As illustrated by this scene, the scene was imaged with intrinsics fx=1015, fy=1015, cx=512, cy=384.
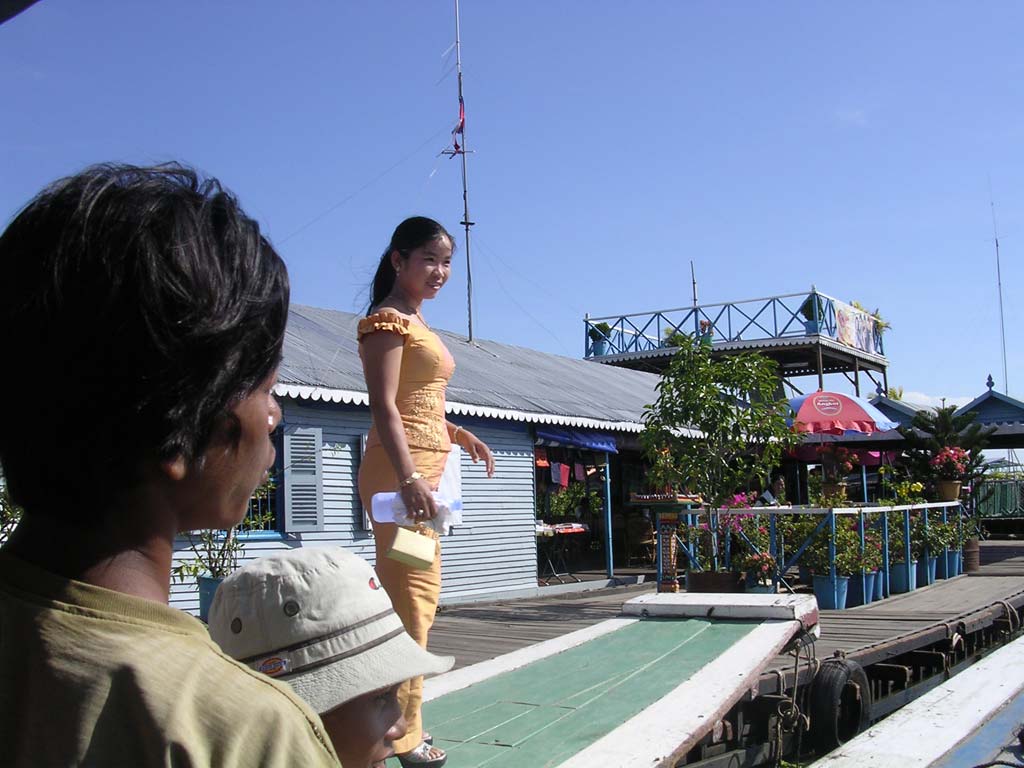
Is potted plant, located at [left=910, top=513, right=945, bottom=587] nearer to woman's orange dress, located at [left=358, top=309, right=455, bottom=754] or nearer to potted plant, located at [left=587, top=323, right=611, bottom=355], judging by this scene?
woman's orange dress, located at [left=358, top=309, right=455, bottom=754]

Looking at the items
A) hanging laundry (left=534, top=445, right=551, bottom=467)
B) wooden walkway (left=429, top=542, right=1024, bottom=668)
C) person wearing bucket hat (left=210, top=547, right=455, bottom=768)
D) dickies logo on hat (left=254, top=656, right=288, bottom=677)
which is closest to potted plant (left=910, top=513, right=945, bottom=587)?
wooden walkway (left=429, top=542, right=1024, bottom=668)

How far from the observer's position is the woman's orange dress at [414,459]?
3.12 meters

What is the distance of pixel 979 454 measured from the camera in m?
14.7

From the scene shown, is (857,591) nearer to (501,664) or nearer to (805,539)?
(805,539)

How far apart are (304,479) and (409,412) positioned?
26.2 ft

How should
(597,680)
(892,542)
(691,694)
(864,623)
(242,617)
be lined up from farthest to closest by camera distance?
(892,542) → (864,623) → (597,680) → (691,694) → (242,617)

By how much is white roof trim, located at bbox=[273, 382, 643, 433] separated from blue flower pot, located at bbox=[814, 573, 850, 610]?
14.9ft

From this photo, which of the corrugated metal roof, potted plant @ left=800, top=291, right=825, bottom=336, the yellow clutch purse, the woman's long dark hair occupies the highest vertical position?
potted plant @ left=800, top=291, right=825, bottom=336

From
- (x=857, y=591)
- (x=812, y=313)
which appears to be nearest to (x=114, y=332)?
(x=857, y=591)

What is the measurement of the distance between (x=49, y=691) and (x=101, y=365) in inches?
11.6

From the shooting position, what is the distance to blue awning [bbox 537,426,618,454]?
572 inches

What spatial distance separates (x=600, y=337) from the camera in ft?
98.2

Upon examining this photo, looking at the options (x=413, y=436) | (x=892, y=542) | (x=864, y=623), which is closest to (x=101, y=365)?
(x=413, y=436)

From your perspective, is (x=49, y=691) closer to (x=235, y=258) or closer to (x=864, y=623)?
(x=235, y=258)
